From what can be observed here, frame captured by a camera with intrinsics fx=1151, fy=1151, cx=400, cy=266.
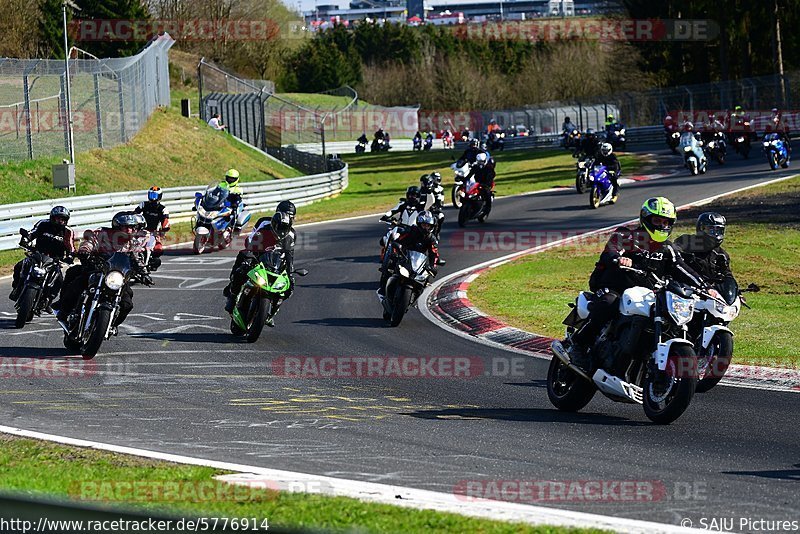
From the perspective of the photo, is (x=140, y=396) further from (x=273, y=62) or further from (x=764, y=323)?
(x=273, y=62)

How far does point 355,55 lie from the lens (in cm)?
11500

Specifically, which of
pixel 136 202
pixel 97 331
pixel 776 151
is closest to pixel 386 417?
pixel 97 331

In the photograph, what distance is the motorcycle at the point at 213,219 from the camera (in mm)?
22938

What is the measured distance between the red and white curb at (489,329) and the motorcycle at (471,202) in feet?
15.6

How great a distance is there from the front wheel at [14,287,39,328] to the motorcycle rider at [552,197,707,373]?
7.36 meters

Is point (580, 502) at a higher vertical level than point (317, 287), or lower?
higher

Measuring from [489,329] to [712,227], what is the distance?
3.60 meters

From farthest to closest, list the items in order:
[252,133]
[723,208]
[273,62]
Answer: [273,62] < [252,133] < [723,208]

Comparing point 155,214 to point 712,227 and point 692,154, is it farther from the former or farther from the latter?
point 692,154

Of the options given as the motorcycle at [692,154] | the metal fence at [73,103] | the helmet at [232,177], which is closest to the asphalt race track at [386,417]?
the helmet at [232,177]

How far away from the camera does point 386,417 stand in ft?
30.3

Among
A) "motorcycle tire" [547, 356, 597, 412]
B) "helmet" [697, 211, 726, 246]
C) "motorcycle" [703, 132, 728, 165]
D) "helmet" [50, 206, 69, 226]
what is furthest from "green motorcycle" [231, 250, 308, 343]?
"motorcycle" [703, 132, 728, 165]

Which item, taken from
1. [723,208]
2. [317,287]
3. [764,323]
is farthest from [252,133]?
[764,323]

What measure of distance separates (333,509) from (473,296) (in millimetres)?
11219
